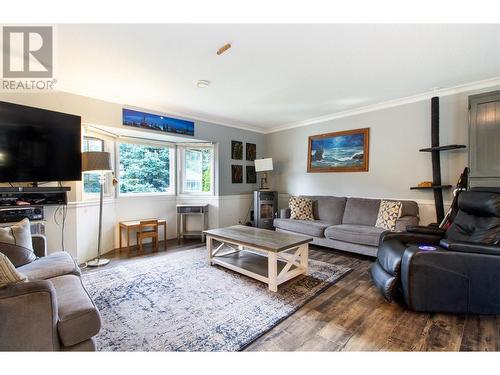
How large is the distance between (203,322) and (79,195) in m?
2.64

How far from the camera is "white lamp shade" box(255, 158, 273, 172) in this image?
501cm

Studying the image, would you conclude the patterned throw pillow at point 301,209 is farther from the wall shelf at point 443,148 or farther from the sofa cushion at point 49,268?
the sofa cushion at point 49,268

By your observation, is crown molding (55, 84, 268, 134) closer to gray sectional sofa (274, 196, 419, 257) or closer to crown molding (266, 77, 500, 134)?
crown molding (266, 77, 500, 134)

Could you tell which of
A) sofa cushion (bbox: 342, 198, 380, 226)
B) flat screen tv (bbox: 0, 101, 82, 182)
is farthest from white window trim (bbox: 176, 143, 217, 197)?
sofa cushion (bbox: 342, 198, 380, 226)

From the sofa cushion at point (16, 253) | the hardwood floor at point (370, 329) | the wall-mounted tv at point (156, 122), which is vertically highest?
the wall-mounted tv at point (156, 122)

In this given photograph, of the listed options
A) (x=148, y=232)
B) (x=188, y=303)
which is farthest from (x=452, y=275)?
(x=148, y=232)

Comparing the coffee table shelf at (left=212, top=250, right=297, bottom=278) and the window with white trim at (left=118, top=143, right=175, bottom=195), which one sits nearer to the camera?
the coffee table shelf at (left=212, top=250, right=297, bottom=278)

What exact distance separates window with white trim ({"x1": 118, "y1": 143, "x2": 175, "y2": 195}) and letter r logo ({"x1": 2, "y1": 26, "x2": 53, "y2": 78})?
1600mm

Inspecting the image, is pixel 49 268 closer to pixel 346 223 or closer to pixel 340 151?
pixel 346 223

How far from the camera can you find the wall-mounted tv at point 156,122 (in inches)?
144

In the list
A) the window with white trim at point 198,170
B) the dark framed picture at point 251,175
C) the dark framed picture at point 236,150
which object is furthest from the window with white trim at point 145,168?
the dark framed picture at point 251,175

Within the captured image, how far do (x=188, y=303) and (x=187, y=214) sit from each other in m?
2.73

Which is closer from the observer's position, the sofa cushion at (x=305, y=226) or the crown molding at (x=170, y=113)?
the crown molding at (x=170, y=113)

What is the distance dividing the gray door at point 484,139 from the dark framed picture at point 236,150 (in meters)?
3.77
